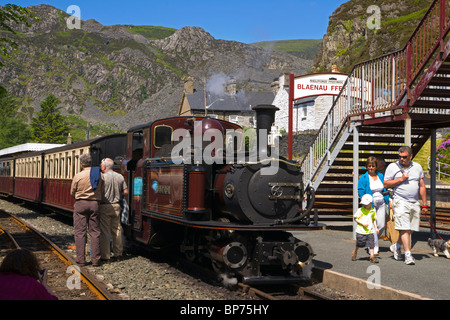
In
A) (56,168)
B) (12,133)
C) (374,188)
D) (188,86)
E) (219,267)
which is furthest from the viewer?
(12,133)

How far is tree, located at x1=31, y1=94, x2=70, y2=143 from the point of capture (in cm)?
7712

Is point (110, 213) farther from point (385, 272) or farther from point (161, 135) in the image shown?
point (385, 272)

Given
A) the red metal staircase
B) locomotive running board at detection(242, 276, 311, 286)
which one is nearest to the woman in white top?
the red metal staircase

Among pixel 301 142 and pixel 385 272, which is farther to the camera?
pixel 301 142

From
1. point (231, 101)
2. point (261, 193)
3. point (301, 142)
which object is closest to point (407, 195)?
point (261, 193)

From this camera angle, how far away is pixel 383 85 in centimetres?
1138

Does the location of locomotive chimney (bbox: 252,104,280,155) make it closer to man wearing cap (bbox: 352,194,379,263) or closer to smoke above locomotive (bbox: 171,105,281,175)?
smoke above locomotive (bbox: 171,105,281,175)

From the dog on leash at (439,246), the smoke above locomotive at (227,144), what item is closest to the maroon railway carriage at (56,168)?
the smoke above locomotive at (227,144)

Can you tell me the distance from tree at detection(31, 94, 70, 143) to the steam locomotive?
7201 cm

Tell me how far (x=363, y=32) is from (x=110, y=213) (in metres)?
80.6

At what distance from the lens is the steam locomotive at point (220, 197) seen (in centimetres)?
699

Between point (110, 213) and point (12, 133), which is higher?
point (12, 133)

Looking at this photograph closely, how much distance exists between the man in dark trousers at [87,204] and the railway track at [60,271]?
0.41 metres
